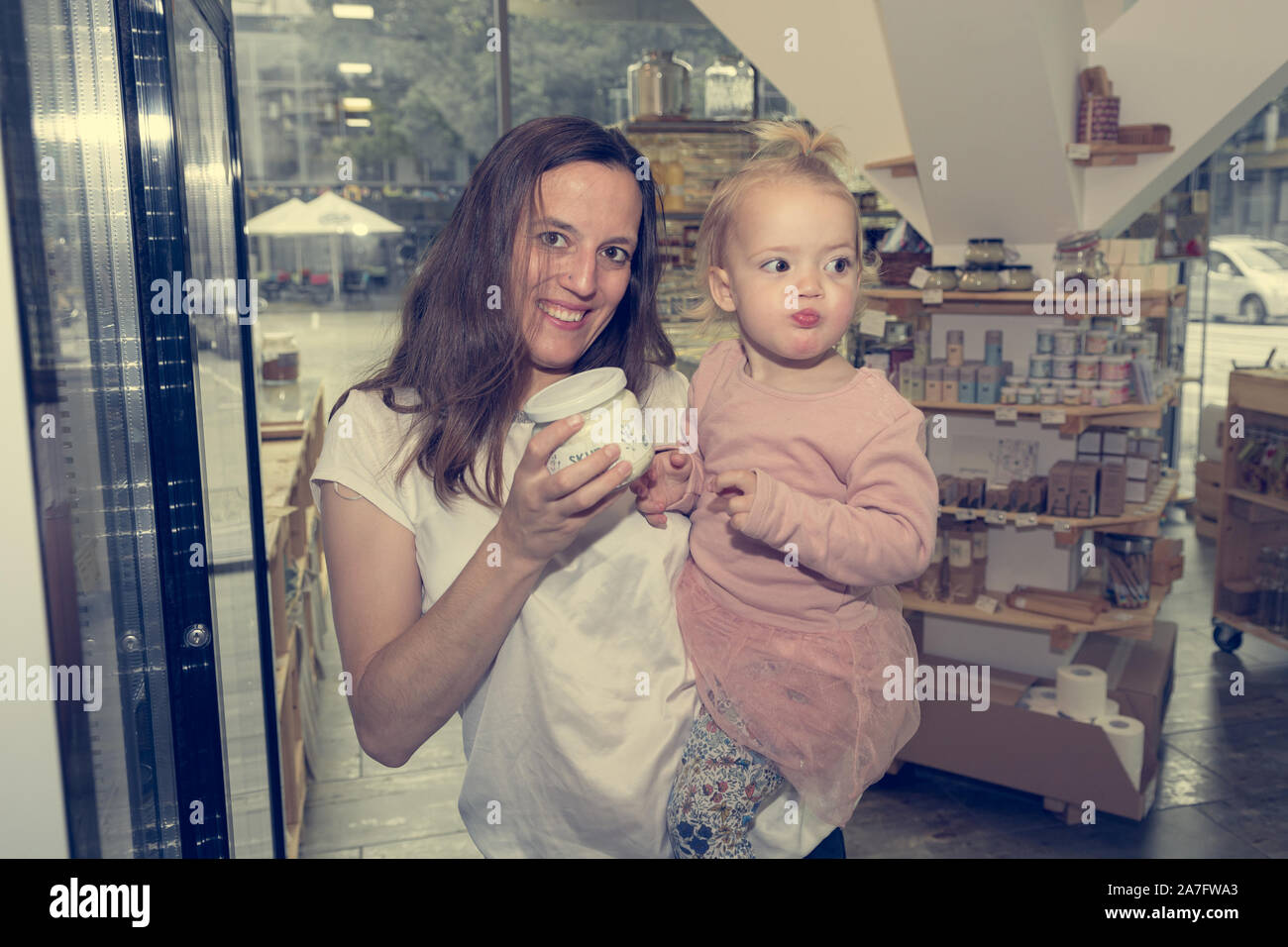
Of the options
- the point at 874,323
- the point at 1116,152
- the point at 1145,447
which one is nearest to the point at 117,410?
the point at 874,323

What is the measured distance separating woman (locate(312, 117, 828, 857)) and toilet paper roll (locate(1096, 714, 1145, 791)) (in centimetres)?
287

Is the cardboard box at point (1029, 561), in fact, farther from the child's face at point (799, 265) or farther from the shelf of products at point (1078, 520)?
the child's face at point (799, 265)

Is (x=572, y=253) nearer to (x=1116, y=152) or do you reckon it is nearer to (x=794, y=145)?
(x=794, y=145)

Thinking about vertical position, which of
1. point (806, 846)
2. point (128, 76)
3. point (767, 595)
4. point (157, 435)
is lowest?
point (806, 846)

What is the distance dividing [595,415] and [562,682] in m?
0.33

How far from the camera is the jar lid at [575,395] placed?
1209mm

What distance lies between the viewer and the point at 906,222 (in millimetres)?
4562

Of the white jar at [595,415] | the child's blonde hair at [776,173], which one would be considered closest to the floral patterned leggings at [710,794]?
the white jar at [595,415]

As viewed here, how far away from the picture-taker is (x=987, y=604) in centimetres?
413

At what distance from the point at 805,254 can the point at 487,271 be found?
440 millimetres

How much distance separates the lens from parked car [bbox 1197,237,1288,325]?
7.67 meters

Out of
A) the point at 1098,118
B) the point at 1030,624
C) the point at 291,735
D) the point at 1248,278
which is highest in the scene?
the point at 1098,118
